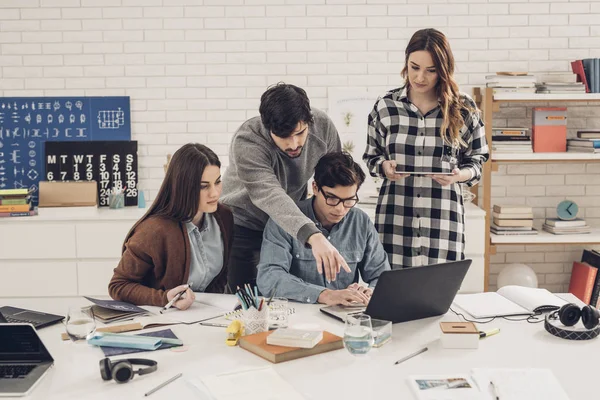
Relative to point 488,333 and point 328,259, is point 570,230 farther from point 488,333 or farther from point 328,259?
point 328,259

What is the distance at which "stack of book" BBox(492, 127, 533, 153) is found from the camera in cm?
473

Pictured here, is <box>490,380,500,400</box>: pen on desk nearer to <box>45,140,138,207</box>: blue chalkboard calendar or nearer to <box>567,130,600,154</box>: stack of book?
<box>567,130,600,154</box>: stack of book

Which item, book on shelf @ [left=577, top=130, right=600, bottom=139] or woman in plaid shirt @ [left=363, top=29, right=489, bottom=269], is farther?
book on shelf @ [left=577, top=130, right=600, bottom=139]

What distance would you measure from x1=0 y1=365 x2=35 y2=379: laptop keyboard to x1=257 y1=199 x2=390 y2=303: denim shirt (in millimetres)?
926

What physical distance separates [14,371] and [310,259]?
1.17 m

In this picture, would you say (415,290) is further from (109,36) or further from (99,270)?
(109,36)

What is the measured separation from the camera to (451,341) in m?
2.21

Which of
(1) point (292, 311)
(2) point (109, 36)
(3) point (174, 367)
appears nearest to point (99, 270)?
(2) point (109, 36)

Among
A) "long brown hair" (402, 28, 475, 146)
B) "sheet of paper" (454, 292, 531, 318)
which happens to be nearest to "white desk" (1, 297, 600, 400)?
"sheet of paper" (454, 292, 531, 318)

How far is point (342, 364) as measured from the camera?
6.81 feet

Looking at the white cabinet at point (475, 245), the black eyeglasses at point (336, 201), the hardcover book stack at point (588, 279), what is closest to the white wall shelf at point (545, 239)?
the white cabinet at point (475, 245)

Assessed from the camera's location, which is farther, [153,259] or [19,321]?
[153,259]

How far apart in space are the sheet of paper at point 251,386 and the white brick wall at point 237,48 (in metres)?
3.19

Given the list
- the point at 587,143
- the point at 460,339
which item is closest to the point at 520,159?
the point at 587,143
